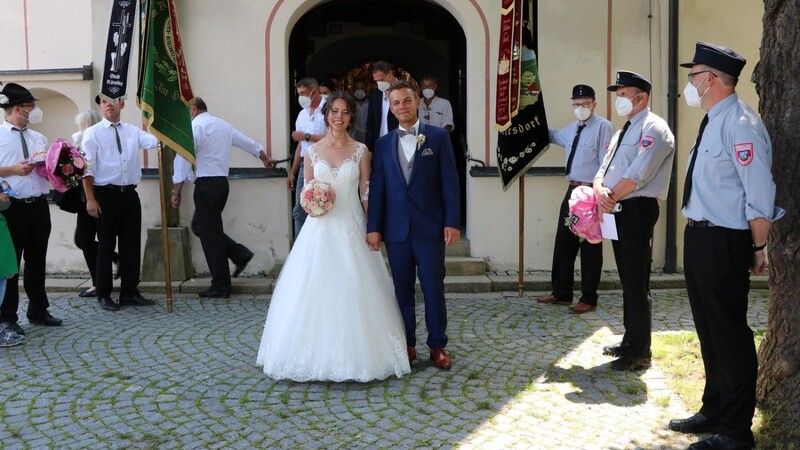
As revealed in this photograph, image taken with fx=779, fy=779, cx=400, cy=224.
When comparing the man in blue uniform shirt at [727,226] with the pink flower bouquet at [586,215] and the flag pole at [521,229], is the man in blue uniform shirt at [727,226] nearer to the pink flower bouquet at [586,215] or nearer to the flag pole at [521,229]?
the pink flower bouquet at [586,215]

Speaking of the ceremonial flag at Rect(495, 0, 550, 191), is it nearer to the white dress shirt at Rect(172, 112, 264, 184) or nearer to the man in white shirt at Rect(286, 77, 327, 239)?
the man in white shirt at Rect(286, 77, 327, 239)

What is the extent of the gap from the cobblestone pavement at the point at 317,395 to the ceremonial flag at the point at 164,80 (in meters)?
1.82

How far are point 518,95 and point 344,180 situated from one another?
9.25 feet

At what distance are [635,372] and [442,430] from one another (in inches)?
67.3

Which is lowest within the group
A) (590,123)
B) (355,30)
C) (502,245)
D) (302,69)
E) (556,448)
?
(556,448)

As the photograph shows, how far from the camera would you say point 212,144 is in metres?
7.98

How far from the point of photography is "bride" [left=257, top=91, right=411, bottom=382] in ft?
16.9

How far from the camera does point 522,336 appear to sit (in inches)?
252

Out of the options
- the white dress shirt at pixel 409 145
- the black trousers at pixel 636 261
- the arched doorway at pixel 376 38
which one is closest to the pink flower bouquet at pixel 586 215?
the black trousers at pixel 636 261

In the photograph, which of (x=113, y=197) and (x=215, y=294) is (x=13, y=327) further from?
(x=215, y=294)

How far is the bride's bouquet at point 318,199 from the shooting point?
532cm

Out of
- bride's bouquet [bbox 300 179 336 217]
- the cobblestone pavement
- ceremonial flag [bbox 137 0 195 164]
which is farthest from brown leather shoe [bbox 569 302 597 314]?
ceremonial flag [bbox 137 0 195 164]

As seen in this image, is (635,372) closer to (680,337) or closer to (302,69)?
(680,337)

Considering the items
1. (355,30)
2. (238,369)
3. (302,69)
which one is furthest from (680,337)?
(355,30)
